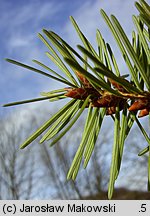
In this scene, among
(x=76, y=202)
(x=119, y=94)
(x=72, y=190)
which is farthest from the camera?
(x=72, y=190)

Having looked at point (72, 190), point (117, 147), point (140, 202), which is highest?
point (117, 147)

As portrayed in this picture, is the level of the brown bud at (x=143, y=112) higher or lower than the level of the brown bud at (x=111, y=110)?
lower

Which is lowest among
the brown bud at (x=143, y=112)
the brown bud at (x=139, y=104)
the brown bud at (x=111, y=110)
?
the brown bud at (x=143, y=112)

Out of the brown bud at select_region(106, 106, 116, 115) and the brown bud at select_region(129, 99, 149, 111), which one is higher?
the brown bud at select_region(106, 106, 116, 115)

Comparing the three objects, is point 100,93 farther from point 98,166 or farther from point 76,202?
point 98,166

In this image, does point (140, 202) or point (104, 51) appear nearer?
point (104, 51)

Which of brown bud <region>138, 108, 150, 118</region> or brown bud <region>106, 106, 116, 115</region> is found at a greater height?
brown bud <region>106, 106, 116, 115</region>

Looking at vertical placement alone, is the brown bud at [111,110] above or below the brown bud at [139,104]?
above

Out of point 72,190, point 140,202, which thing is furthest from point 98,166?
point 140,202

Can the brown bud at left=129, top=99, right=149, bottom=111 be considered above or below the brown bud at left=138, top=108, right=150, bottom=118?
above

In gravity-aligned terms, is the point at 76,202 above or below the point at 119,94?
below

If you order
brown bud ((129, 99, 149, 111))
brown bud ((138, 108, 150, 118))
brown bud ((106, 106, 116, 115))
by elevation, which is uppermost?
brown bud ((106, 106, 116, 115))
